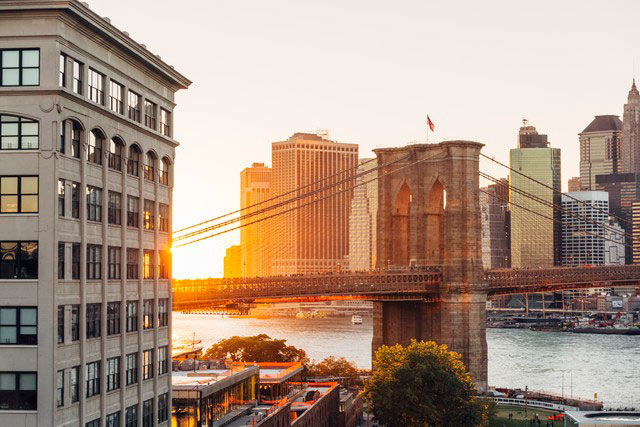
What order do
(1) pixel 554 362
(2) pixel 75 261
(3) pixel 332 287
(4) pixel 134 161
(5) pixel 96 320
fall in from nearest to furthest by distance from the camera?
(2) pixel 75 261 → (5) pixel 96 320 → (4) pixel 134 161 → (3) pixel 332 287 → (1) pixel 554 362

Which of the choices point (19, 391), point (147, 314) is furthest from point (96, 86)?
point (19, 391)

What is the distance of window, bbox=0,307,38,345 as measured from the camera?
1153 inches

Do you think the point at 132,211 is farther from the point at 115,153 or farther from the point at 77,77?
the point at 77,77

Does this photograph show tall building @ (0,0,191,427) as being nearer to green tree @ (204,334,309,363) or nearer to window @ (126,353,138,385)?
window @ (126,353,138,385)

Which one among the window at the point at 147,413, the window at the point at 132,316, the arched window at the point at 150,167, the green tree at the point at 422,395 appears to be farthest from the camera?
the green tree at the point at 422,395

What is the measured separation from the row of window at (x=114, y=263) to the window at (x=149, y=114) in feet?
14.7

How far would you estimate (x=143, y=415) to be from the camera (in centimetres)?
3641

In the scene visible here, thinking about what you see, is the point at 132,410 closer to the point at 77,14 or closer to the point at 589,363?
the point at 77,14

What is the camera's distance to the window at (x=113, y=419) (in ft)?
110

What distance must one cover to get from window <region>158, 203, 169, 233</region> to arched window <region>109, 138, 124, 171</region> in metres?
4.44

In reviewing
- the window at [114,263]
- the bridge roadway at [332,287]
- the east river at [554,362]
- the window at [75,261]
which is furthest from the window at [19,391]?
the east river at [554,362]

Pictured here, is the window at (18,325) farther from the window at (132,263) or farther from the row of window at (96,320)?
the window at (132,263)

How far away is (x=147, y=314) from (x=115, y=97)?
780 cm

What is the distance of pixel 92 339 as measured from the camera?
32000 millimetres
